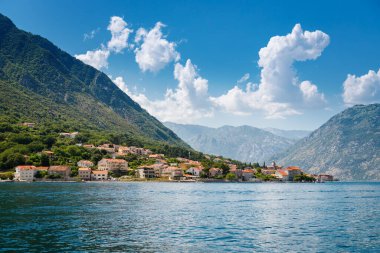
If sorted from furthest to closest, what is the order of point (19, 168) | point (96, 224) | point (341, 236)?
point (19, 168) → point (96, 224) → point (341, 236)

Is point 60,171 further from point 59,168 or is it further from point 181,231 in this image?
point 181,231

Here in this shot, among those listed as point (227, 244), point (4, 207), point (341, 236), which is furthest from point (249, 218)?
point (4, 207)

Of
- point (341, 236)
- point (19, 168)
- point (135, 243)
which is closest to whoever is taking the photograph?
point (135, 243)

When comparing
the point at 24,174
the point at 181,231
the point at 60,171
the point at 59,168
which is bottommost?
the point at 181,231

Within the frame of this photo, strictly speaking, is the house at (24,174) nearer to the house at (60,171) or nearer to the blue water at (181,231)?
the house at (60,171)

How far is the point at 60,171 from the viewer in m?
190

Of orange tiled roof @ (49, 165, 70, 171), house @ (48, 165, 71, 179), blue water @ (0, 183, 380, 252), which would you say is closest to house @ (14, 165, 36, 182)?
house @ (48, 165, 71, 179)

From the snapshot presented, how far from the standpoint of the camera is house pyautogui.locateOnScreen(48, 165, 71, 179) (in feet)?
617

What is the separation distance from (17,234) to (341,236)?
33184mm

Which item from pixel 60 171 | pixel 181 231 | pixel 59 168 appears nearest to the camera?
pixel 181 231

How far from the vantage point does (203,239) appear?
128ft

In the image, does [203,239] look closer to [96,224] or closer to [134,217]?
[96,224]

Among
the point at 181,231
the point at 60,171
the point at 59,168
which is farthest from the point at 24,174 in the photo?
the point at 181,231

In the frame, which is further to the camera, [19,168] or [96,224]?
[19,168]
